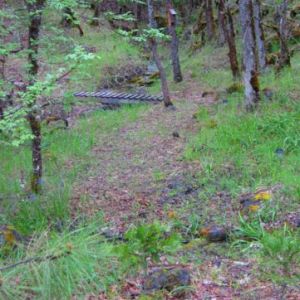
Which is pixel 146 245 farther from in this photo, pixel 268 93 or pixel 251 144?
pixel 268 93

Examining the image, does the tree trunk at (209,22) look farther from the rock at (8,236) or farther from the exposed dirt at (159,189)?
the rock at (8,236)

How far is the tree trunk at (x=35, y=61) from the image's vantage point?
282 inches

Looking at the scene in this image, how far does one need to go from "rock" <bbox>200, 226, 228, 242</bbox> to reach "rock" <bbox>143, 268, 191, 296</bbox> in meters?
1.31

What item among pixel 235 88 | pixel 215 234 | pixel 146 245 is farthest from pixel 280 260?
pixel 235 88

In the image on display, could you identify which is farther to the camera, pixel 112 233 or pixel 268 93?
pixel 268 93

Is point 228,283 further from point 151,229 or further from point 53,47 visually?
point 53,47

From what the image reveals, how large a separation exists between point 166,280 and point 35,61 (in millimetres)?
4137

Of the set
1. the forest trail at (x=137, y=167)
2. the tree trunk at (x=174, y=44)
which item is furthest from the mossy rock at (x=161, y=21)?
the forest trail at (x=137, y=167)

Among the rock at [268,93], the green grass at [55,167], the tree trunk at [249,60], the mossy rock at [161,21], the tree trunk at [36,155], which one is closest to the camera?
the green grass at [55,167]

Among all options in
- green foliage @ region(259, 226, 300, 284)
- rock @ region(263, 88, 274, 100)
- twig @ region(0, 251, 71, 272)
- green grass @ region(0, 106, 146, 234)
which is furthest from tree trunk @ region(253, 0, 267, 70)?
twig @ region(0, 251, 71, 272)

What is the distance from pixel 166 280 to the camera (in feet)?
15.0

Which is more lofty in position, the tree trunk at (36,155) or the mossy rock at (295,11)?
the mossy rock at (295,11)

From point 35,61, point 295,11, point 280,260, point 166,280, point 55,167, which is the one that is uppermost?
point 295,11

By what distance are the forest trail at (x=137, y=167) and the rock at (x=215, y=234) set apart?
107 centimetres
